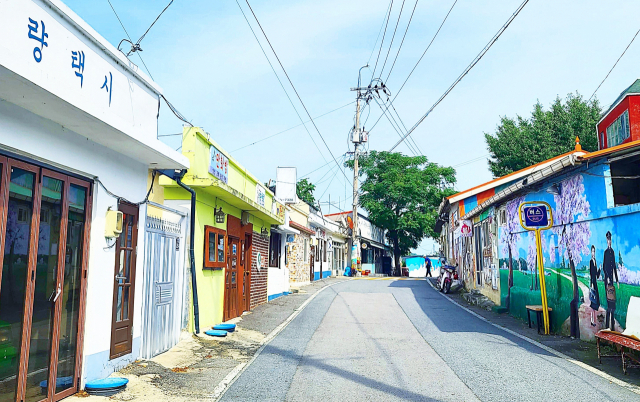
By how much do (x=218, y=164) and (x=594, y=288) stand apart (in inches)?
318

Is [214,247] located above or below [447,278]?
above

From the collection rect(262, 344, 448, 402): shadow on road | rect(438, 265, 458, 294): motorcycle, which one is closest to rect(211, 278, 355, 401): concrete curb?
rect(262, 344, 448, 402): shadow on road

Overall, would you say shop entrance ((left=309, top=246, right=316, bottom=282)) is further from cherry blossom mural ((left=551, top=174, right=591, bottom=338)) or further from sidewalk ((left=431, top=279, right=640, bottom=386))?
cherry blossom mural ((left=551, top=174, right=591, bottom=338))

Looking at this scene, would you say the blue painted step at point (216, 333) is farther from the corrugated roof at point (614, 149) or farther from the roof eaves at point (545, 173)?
the corrugated roof at point (614, 149)

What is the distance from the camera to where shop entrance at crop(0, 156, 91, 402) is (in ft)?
16.9

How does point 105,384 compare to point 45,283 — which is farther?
point 105,384

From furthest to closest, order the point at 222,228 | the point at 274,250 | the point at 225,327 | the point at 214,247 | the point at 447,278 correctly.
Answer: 1. the point at 447,278
2. the point at 274,250
3. the point at 222,228
4. the point at 214,247
5. the point at 225,327

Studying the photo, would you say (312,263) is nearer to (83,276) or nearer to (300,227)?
(300,227)

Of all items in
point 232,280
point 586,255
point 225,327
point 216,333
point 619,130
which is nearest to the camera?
point 586,255

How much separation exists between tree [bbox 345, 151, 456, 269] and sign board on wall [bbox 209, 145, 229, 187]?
32.7 m

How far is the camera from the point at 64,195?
6.07 m

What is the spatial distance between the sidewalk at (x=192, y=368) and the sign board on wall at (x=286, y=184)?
12.8 m

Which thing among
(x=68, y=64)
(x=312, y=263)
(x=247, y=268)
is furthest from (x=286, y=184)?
(x=68, y=64)

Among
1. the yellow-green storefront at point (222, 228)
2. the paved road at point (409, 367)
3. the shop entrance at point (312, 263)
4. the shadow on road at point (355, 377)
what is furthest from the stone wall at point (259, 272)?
the shop entrance at point (312, 263)
